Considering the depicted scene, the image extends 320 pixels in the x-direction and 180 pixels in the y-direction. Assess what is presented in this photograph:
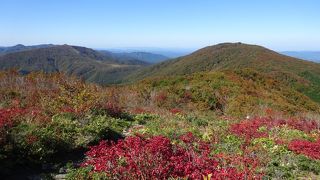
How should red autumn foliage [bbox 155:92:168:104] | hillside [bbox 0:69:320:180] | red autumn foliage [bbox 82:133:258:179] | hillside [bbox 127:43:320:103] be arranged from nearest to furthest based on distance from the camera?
red autumn foliage [bbox 82:133:258:179] < hillside [bbox 0:69:320:180] < red autumn foliage [bbox 155:92:168:104] < hillside [bbox 127:43:320:103]

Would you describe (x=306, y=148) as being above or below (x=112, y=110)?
below

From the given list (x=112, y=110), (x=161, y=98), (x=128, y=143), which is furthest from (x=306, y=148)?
(x=161, y=98)

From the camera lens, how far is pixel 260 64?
9619cm

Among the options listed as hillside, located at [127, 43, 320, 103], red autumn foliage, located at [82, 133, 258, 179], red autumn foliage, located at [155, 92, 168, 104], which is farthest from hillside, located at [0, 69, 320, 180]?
hillside, located at [127, 43, 320, 103]

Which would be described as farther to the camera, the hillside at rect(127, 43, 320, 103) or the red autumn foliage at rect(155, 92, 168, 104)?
the hillside at rect(127, 43, 320, 103)

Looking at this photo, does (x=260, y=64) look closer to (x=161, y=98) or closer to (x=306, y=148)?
(x=161, y=98)

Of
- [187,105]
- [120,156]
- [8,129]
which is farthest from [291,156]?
[187,105]

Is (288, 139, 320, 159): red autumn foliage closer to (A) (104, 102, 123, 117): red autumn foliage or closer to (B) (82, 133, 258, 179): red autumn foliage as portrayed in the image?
(B) (82, 133, 258, 179): red autumn foliage

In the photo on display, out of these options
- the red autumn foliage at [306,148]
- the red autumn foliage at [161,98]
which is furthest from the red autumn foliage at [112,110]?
the red autumn foliage at [161,98]

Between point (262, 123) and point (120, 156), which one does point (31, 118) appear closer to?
point (120, 156)

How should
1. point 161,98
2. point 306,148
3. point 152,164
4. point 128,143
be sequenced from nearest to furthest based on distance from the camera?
point 152,164, point 128,143, point 306,148, point 161,98

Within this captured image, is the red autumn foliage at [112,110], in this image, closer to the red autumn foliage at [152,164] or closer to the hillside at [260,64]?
the red autumn foliage at [152,164]

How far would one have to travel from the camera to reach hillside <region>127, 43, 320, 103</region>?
229 feet

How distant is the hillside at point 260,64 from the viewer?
69787 millimetres
